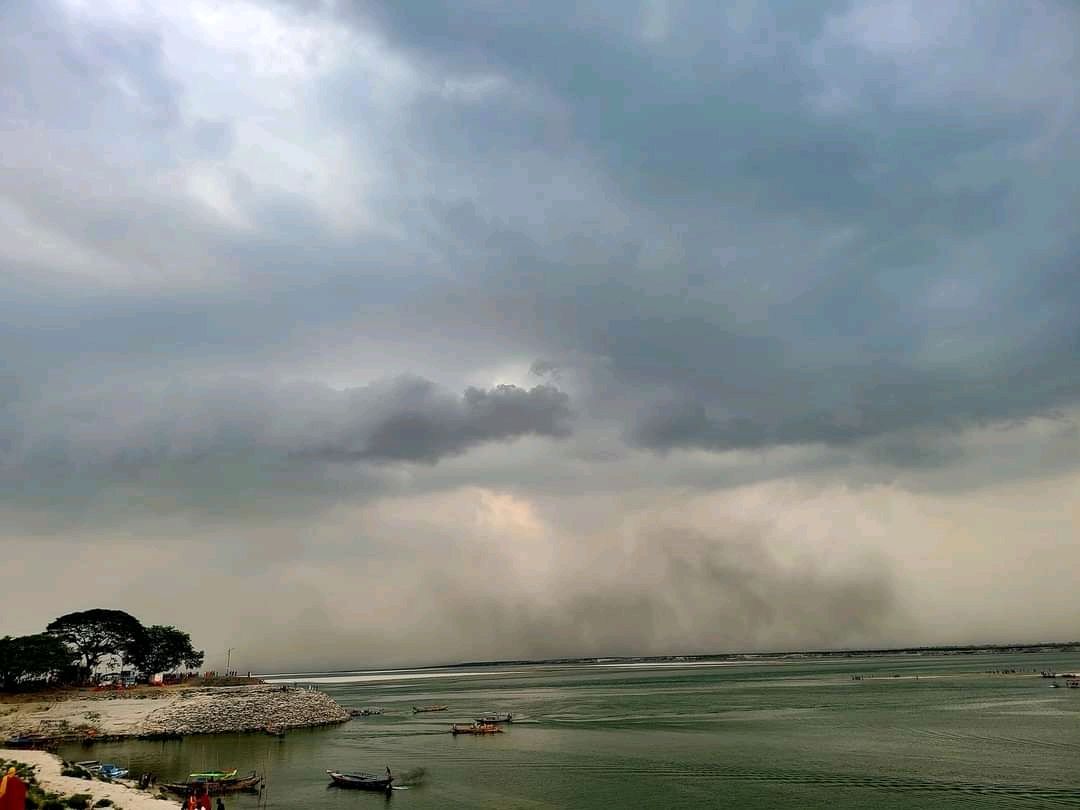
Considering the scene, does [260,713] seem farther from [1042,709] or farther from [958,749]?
[1042,709]

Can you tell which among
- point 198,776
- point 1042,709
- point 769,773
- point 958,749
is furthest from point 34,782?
point 1042,709

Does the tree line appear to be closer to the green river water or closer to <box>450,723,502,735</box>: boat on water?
the green river water

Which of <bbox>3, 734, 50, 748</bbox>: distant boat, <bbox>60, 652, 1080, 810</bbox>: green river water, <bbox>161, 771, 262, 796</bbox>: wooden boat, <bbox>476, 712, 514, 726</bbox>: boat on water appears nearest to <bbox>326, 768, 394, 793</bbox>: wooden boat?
<bbox>60, 652, 1080, 810</bbox>: green river water

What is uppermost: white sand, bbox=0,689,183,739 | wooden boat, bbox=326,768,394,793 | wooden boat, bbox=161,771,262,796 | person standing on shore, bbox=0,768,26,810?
person standing on shore, bbox=0,768,26,810

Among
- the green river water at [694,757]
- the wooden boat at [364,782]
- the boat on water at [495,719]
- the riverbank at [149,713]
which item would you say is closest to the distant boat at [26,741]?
the riverbank at [149,713]

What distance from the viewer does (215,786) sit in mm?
60969

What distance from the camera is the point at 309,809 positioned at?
182 feet

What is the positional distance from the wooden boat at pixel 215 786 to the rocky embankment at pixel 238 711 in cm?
3598

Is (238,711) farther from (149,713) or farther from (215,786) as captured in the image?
(215,786)

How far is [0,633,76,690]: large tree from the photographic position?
10469cm

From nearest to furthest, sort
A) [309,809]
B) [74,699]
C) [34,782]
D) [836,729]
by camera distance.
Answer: [34,782] < [309,809] < [836,729] < [74,699]

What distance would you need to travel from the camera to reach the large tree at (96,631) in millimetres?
124438

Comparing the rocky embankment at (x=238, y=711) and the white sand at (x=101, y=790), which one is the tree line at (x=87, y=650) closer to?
the rocky embankment at (x=238, y=711)

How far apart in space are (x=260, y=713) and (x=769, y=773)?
73165 millimetres
